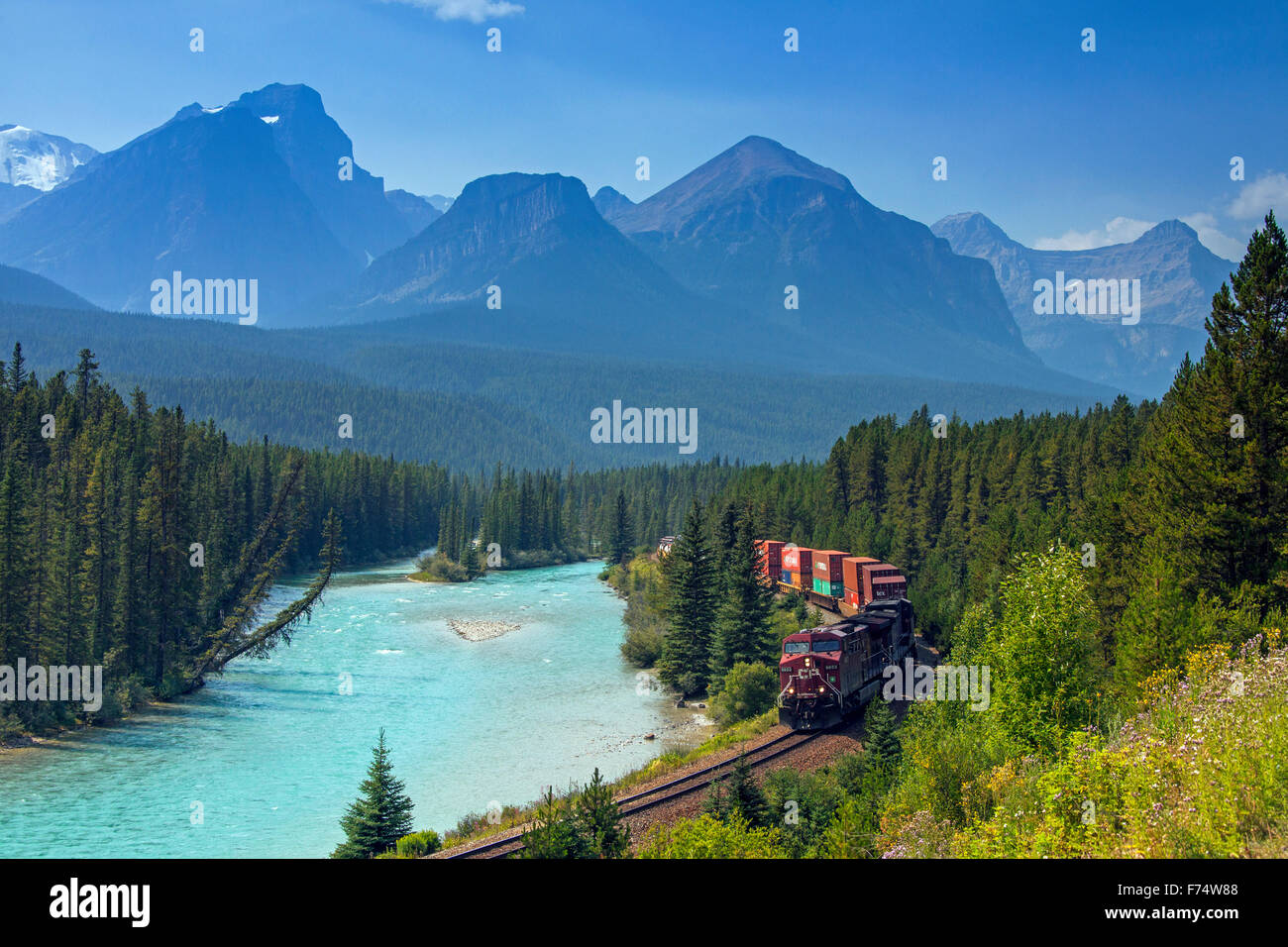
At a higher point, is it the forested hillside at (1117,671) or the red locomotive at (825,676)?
the forested hillside at (1117,671)

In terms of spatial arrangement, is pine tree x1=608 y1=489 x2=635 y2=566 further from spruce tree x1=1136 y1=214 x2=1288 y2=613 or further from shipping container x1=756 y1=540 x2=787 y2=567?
spruce tree x1=1136 y1=214 x2=1288 y2=613

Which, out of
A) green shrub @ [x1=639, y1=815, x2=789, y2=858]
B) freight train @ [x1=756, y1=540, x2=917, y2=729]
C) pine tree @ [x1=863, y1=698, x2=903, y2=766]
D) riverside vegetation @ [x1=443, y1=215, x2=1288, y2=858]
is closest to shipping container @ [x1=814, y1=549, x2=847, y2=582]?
riverside vegetation @ [x1=443, y1=215, x2=1288, y2=858]

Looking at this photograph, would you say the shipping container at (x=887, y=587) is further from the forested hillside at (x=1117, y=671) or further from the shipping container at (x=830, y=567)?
the shipping container at (x=830, y=567)

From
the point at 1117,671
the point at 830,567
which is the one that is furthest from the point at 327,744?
the point at 830,567

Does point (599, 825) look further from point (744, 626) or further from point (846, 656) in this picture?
point (744, 626)

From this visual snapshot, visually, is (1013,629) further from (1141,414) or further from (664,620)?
(1141,414)

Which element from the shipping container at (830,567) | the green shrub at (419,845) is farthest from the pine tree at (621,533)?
the green shrub at (419,845)
